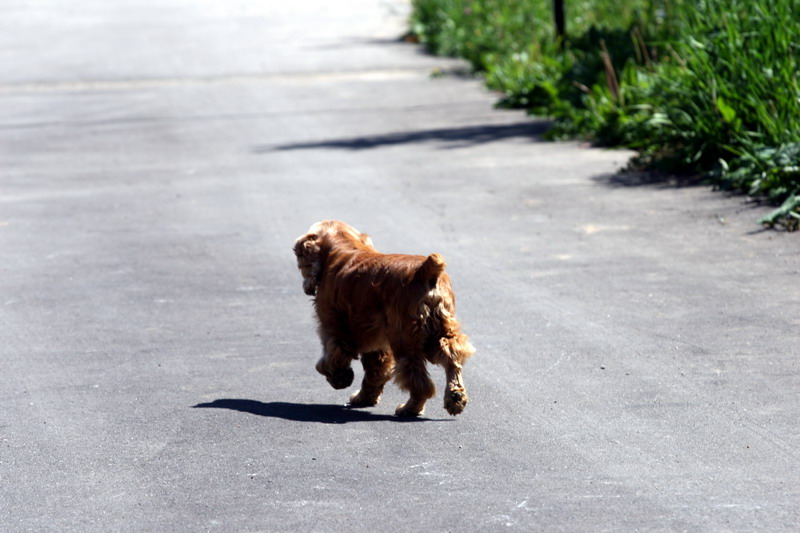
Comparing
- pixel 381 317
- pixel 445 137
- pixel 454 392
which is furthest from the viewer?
pixel 445 137

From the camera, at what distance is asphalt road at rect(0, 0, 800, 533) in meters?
5.27

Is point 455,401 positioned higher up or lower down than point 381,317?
lower down

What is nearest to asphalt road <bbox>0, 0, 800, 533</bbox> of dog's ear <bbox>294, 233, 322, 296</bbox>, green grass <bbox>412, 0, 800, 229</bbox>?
green grass <bbox>412, 0, 800, 229</bbox>

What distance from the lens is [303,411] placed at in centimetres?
661

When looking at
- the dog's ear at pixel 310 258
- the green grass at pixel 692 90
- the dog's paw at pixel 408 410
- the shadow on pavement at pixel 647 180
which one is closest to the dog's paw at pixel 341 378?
the dog's paw at pixel 408 410

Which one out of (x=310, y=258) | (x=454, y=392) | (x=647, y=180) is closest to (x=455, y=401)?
A: (x=454, y=392)

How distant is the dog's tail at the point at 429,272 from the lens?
19.8 ft

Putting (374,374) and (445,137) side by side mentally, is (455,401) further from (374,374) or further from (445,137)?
(445,137)

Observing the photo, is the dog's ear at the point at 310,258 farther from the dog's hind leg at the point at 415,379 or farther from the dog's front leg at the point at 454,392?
the dog's front leg at the point at 454,392

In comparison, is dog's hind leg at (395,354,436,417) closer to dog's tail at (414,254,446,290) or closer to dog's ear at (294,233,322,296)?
dog's tail at (414,254,446,290)

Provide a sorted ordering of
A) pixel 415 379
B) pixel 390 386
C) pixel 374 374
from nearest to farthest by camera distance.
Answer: pixel 415 379, pixel 374 374, pixel 390 386

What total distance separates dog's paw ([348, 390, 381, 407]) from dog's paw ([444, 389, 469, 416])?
2.23 ft

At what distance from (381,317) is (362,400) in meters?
0.57

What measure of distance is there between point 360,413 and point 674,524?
219 cm
